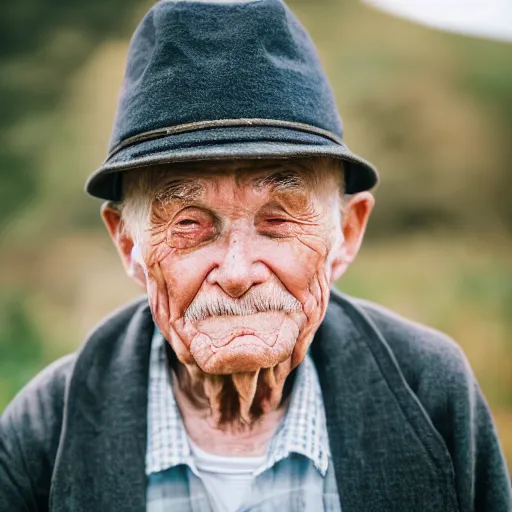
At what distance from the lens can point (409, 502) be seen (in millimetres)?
1679

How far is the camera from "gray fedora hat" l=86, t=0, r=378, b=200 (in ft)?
4.69

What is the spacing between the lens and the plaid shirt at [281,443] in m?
1.74

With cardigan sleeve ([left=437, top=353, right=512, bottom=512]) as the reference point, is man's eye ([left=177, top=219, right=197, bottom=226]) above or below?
above

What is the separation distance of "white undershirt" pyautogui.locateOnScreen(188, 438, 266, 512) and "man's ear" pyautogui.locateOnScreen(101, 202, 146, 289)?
60cm

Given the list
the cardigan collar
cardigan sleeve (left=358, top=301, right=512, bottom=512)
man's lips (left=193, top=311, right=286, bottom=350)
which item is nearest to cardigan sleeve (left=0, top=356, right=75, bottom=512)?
the cardigan collar

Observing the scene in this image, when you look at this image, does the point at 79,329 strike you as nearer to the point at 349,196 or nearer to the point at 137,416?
the point at 137,416

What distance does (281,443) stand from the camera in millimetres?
1770

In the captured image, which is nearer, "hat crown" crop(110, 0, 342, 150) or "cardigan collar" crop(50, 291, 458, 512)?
"hat crown" crop(110, 0, 342, 150)

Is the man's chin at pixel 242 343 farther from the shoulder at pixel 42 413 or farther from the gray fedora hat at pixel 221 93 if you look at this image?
the shoulder at pixel 42 413

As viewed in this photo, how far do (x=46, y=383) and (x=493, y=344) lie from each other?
149 inches

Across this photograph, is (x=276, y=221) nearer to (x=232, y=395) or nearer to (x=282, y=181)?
(x=282, y=181)

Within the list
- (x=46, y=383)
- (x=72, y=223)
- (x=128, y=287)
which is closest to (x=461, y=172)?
(x=128, y=287)

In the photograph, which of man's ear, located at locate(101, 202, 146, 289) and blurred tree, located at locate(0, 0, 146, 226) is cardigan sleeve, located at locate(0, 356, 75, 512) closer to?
man's ear, located at locate(101, 202, 146, 289)

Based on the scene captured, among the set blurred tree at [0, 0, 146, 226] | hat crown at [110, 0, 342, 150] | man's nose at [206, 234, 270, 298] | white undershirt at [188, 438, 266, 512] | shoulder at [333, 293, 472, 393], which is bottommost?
white undershirt at [188, 438, 266, 512]
